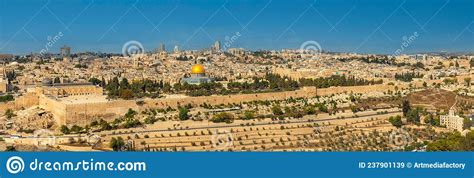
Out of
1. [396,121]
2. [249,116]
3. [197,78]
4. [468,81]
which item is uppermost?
[197,78]

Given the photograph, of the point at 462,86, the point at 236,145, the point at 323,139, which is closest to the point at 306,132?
the point at 323,139

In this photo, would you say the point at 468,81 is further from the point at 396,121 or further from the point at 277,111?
the point at 277,111

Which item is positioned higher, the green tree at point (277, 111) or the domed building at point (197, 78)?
the domed building at point (197, 78)

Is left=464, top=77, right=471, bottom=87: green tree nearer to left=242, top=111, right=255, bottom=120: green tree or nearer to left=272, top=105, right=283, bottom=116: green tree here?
left=272, top=105, right=283, bottom=116: green tree

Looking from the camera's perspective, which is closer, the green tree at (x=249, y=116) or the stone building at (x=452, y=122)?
the stone building at (x=452, y=122)

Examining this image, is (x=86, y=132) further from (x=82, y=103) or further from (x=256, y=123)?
(x=256, y=123)

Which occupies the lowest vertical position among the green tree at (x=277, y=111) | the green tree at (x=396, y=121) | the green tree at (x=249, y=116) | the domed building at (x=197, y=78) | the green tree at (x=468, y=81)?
the green tree at (x=396, y=121)

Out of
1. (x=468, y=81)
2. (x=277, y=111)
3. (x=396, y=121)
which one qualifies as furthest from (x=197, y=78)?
(x=468, y=81)

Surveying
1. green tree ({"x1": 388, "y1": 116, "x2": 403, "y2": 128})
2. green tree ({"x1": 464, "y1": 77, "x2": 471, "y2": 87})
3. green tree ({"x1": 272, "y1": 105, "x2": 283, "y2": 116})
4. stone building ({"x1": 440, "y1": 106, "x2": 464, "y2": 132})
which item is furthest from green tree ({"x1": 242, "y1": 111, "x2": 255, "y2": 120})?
green tree ({"x1": 464, "y1": 77, "x2": 471, "y2": 87})

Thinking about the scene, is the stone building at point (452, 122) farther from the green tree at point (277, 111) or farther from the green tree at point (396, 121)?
the green tree at point (277, 111)

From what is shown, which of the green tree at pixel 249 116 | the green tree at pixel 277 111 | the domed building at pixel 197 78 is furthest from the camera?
the domed building at pixel 197 78

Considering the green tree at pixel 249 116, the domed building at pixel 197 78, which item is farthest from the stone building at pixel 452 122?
the domed building at pixel 197 78
